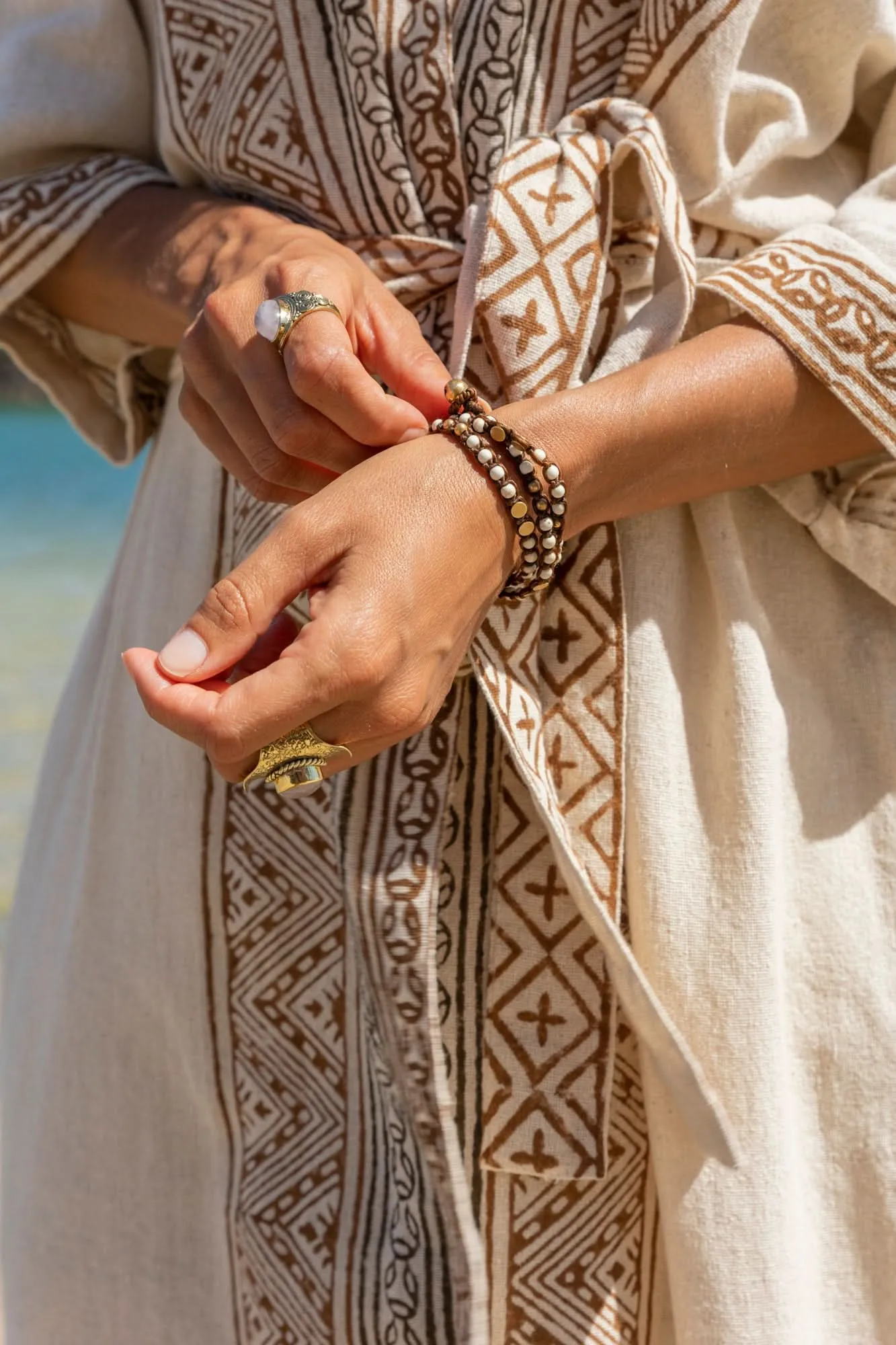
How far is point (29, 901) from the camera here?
3.85 feet

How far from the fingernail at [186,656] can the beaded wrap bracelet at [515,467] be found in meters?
0.19

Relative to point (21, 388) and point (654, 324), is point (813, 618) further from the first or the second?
point (21, 388)

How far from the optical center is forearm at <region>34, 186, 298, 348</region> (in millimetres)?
922

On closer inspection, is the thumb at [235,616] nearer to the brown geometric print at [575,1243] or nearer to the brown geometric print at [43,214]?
the brown geometric print at [575,1243]

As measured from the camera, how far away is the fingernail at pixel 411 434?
0.75 m

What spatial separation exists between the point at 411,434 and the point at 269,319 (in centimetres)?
11

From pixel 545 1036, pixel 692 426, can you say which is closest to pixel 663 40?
pixel 692 426

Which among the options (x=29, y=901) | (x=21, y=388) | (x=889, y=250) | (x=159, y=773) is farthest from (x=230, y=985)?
(x=21, y=388)

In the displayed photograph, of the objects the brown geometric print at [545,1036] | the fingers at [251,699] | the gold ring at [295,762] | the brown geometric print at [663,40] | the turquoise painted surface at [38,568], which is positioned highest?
the brown geometric print at [663,40]

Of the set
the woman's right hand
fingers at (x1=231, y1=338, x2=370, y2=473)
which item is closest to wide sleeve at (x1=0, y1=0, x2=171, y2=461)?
the woman's right hand

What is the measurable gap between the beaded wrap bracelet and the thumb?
5.1 inches

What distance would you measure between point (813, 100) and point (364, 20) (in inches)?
12.6

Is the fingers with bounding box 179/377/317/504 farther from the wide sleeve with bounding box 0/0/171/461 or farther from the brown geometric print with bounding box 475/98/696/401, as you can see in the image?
the wide sleeve with bounding box 0/0/171/461

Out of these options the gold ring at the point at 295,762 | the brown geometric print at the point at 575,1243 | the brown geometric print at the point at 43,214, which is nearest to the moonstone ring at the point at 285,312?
the gold ring at the point at 295,762
